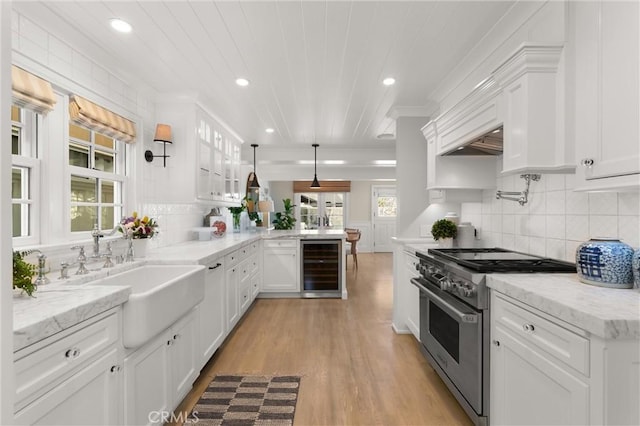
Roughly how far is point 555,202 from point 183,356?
8.05 ft

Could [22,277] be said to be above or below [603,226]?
below

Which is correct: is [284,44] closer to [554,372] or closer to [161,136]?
[161,136]

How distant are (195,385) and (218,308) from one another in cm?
62

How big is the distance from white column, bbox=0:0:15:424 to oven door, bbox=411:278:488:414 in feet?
5.95

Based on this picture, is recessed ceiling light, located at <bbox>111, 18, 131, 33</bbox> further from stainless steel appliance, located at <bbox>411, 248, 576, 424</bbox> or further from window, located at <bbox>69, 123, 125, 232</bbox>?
stainless steel appliance, located at <bbox>411, 248, 576, 424</bbox>

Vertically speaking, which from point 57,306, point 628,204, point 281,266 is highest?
point 628,204

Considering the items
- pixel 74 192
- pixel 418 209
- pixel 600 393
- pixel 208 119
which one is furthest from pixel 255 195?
pixel 600 393

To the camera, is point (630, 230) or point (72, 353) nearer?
point (72, 353)

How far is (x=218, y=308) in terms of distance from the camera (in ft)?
9.45

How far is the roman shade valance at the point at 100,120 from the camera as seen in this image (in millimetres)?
2174

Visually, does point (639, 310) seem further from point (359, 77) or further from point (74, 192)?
point (74, 192)

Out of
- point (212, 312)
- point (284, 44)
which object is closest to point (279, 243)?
point (212, 312)

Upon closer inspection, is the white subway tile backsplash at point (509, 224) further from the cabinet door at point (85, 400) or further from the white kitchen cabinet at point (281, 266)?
the white kitchen cabinet at point (281, 266)

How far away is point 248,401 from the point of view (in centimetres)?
222
